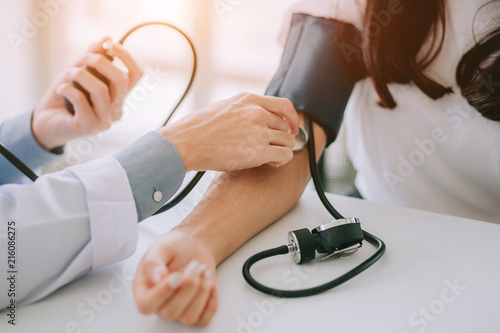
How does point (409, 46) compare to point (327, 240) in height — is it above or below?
above

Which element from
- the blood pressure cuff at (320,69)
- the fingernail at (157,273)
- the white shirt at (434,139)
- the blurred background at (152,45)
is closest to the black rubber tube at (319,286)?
the fingernail at (157,273)

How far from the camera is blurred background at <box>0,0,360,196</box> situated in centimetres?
263

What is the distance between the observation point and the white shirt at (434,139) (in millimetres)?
871

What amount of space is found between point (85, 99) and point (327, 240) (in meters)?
0.56

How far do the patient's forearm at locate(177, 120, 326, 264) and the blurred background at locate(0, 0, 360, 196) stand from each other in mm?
1969

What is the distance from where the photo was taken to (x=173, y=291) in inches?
16.3

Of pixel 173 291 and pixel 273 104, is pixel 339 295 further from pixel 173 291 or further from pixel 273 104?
pixel 273 104

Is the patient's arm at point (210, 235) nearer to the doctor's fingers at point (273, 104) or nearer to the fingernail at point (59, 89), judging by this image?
the doctor's fingers at point (273, 104)

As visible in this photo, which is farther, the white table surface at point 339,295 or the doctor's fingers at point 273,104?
the doctor's fingers at point 273,104

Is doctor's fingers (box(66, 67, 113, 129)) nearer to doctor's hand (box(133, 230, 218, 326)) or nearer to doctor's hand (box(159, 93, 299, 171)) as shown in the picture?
doctor's hand (box(159, 93, 299, 171))

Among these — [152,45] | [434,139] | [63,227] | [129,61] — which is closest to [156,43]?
[152,45]

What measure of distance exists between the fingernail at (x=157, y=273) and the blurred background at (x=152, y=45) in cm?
227

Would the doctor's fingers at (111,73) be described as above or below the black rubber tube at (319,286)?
above

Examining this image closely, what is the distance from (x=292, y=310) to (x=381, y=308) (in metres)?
0.10
